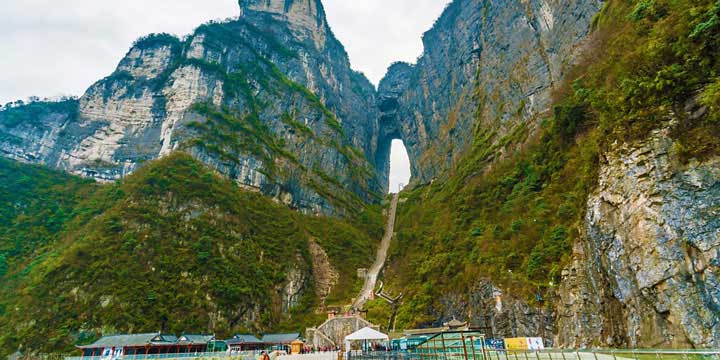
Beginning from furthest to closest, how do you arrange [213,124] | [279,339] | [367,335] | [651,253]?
[213,124], [279,339], [367,335], [651,253]

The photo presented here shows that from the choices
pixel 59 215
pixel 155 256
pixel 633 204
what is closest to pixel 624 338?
pixel 633 204

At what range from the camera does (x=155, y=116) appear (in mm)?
81500

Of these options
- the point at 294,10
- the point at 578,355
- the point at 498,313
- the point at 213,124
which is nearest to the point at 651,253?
the point at 578,355

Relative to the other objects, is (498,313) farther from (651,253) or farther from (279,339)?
(279,339)

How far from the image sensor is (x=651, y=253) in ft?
47.1

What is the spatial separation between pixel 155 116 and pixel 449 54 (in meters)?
72.6

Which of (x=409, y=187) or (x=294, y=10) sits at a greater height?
(x=294, y=10)

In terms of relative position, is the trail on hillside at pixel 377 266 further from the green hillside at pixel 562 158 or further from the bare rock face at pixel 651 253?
the bare rock face at pixel 651 253

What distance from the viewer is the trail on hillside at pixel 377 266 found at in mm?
52784

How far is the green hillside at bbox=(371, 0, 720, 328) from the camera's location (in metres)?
15.5

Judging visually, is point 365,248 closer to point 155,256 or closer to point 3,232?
point 155,256

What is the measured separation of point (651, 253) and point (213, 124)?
73571mm

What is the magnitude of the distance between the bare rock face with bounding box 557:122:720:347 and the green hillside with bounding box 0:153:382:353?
38.9m

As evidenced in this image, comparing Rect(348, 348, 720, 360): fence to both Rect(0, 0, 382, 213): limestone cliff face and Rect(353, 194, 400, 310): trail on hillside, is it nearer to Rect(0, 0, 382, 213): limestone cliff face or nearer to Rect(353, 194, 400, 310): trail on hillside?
Rect(353, 194, 400, 310): trail on hillside
